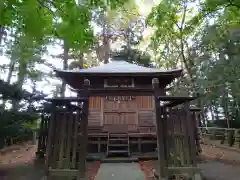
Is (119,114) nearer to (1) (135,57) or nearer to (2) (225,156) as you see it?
(2) (225,156)

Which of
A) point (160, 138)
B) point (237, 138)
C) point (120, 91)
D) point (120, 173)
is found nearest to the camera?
point (160, 138)

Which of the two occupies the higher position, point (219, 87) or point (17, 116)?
point (219, 87)

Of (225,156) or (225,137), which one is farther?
(225,137)

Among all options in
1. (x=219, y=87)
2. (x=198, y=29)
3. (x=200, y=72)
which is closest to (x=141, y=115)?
(x=219, y=87)

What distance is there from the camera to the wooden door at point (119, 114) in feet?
33.7

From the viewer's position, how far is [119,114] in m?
10.4

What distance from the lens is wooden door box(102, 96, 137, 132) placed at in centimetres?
1026

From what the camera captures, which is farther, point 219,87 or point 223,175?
point 219,87

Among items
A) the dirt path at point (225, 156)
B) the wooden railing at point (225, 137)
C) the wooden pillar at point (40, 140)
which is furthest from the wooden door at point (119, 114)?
the wooden railing at point (225, 137)

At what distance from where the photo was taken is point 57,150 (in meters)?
4.82

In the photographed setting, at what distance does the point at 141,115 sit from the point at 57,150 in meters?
6.16

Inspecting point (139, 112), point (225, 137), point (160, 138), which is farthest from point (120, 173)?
point (225, 137)

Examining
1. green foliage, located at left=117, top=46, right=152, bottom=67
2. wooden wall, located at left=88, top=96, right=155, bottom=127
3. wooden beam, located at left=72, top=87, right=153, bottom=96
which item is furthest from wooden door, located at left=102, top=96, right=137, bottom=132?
green foliage, located at left=117, top=46, right=152, bottom=67

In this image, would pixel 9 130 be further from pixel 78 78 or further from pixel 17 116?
pixel 78 78
